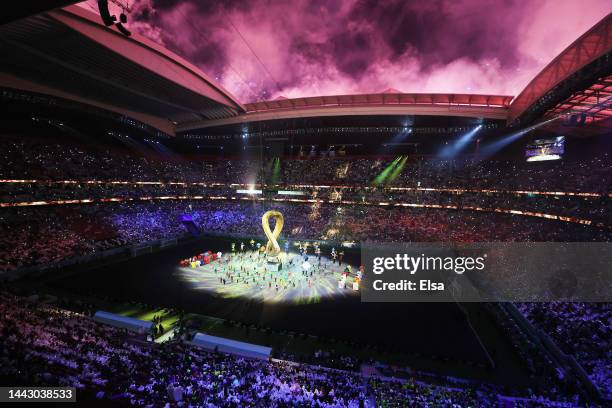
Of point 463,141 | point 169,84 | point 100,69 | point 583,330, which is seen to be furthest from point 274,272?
point 463,141

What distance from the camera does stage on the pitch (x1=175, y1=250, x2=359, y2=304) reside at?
24.6 metres

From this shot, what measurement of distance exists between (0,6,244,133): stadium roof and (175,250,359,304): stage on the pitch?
1963 centimetres

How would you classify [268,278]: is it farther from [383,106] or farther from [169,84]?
[383,106]

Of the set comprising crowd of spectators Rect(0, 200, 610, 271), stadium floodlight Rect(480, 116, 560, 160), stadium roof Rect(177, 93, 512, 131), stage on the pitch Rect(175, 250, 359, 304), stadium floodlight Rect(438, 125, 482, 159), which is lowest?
stage on the pitch Rect(175, 250, 359, 304)

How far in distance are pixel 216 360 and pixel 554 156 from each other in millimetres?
39928

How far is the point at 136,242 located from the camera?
3941 cm

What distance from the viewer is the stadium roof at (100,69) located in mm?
22141

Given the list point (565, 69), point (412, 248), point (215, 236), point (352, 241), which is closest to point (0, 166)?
point (215, 236)

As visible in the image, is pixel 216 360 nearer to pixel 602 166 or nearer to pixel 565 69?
pixel 565 69
